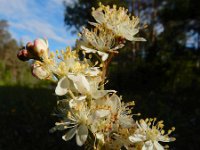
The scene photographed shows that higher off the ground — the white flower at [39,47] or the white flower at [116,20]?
the white flower at [116,20]

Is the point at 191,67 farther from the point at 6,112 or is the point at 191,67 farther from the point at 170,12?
the point at 6,112

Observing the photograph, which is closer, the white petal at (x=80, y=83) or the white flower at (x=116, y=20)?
the white petal at (x=80, y=83)

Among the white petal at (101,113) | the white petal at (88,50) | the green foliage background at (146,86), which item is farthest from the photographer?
the green foliage background at (146,86)

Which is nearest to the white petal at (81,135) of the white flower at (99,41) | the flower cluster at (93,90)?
the flower cluster at (93,90)

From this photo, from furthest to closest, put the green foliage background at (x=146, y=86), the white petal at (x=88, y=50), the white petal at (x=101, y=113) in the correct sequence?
the green foliage background at (x=146, y=86) → the white petal at (x=88, y=50) → the white petal at (x=101, y=113)

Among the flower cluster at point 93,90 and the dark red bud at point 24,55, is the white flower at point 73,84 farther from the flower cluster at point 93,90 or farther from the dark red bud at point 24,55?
the dark red bud at point 24,55

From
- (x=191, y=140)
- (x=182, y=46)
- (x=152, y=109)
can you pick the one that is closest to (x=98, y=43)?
(x=191, y=140)

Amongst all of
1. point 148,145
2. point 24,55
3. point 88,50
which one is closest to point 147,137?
point 148,145

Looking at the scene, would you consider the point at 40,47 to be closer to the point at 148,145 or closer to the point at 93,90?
the point at 93,90

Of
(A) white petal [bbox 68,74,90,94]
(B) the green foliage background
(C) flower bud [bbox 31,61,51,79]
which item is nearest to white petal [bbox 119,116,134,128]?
(A) white petal [bbox 68,74,90,94]
